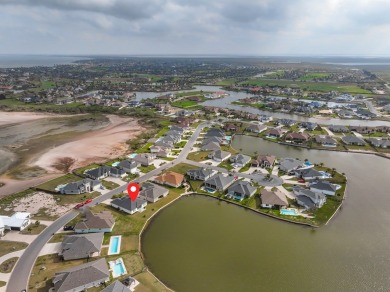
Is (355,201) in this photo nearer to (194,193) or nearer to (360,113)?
(194,193)

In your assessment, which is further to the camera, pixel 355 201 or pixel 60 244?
pixel 355 201

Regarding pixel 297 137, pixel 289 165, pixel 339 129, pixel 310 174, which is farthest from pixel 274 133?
pixel 310 174

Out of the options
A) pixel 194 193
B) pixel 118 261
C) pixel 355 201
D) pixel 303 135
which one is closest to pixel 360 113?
pixel 303 135

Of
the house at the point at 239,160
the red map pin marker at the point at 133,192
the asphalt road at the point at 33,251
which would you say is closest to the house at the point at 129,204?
the red map pin marker at the point at 133,192

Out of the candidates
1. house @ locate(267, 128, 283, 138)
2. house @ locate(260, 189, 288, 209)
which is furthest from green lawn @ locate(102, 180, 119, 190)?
house @ locate(267, 128, 283, 138)

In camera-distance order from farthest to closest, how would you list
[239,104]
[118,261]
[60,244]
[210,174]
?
[239,104], [210,174], [60,244], [118,261]

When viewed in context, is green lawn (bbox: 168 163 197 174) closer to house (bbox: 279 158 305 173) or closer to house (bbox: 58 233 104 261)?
house (bbox: 279 158 305 173)

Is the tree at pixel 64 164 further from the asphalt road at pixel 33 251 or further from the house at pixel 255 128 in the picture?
the house at pixel 255 128
